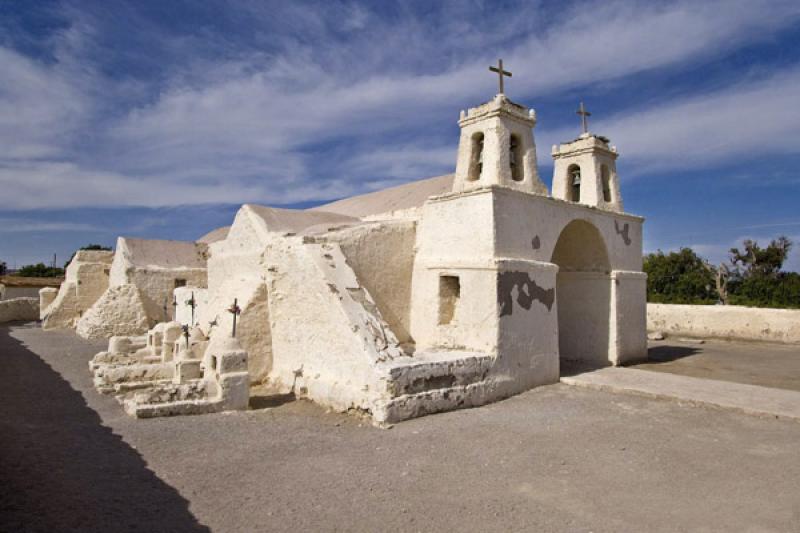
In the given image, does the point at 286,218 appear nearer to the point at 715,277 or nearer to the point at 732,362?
the point at 732,362

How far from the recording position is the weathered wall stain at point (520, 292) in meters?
8.72

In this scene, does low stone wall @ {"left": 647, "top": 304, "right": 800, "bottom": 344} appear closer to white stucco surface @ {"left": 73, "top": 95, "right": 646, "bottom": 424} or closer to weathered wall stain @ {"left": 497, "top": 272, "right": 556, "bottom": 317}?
white stucco surface @ {"left": 73, "top": 95, "right": 646, "bottom": 424}

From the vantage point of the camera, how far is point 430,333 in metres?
9.73

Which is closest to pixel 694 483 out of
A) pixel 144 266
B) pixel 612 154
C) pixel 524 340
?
pixel 524 340

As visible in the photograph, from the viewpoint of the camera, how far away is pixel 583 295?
40.4 ft

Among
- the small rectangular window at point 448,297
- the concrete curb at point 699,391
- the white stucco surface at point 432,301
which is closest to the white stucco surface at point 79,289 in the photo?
the white stucco surface at point 432,301

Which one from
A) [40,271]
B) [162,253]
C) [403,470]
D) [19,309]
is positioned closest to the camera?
[403,470]

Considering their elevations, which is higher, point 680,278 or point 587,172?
point 587,172

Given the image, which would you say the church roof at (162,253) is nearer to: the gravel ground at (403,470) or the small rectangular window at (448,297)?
the gravel ground at (403,470)

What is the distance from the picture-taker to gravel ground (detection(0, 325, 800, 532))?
4.36 m

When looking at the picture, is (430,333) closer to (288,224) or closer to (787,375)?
(288,224)

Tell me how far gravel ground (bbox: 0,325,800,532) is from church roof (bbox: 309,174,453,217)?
9387 millimetres

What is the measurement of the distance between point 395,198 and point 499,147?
8.58 meters

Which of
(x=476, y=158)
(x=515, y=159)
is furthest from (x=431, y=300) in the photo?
(x=515, y=159)
